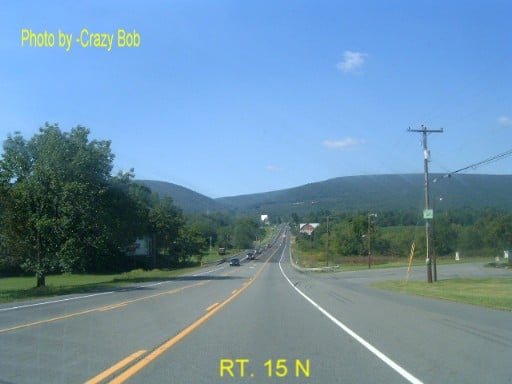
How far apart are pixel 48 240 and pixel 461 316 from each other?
3218cm

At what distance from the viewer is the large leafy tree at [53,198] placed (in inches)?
1620

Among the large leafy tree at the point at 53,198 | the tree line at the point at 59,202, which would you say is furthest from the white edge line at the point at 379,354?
the large leafy tree at the point at 53,198

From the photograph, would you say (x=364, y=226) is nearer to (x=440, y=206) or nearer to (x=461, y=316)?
(x=440, y=206)

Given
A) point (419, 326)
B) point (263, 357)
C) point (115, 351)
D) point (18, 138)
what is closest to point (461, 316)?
point (419, 326)

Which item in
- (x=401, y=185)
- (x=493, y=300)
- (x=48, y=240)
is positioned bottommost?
(x=493, y=300)

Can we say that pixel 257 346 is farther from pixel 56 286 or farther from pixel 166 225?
pixel 166 225

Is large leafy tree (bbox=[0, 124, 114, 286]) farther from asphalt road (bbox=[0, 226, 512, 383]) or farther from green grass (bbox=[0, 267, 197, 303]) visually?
asphalt road (bbox=[0, 226, 512, 383])

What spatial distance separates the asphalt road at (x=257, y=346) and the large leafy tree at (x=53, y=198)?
21968 millimetres

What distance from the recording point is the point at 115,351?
11.2 meters

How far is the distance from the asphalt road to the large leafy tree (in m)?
22.0

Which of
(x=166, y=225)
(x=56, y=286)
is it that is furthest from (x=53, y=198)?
(x=166, y=225)

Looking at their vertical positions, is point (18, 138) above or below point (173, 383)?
above

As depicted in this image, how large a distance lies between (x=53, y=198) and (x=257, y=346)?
33817 mm

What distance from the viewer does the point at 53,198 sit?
1668 inches
